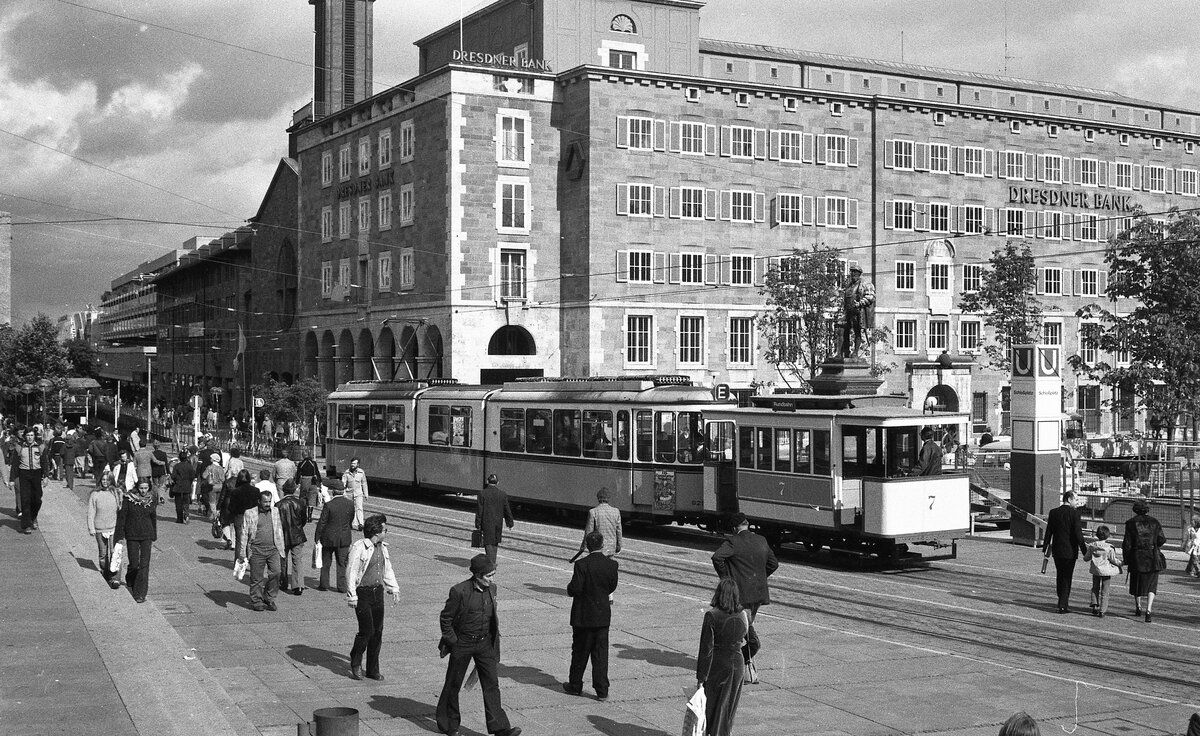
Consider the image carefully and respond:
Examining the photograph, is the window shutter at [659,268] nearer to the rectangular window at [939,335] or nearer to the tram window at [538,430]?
the rectangular window at [939,335]

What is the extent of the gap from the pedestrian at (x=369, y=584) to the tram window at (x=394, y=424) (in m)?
25.0

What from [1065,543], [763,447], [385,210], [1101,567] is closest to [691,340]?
[385,210]

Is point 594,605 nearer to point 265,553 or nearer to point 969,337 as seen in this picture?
point 265,553

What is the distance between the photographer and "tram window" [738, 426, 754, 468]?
25.4 m

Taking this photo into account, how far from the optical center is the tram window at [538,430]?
31219 millimetres

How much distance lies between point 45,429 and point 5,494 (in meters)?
15.2

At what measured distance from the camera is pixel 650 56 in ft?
221

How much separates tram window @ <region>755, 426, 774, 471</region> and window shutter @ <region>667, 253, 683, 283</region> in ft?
→ 110

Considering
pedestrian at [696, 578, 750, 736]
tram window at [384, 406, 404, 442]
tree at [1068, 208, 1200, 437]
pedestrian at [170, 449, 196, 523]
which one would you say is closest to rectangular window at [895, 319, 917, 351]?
tree at [1068, 208, 1200, 437]

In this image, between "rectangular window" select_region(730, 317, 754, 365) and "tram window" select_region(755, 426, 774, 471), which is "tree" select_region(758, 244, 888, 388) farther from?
"tram window" select_region(755, 426, 774, 471)

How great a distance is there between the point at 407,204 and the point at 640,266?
40.2ft

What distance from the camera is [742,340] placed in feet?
198

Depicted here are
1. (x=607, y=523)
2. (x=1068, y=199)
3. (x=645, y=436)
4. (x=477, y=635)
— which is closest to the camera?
(x=477, y=635)

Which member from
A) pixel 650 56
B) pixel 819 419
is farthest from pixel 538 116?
pixel 819 419
